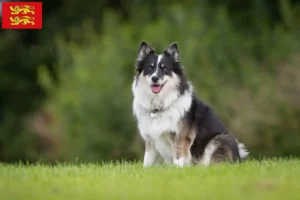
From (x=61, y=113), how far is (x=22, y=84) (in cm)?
789

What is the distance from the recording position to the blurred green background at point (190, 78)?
22.8 metres

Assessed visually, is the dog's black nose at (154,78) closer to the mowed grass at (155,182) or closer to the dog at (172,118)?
the dog at (172,118)

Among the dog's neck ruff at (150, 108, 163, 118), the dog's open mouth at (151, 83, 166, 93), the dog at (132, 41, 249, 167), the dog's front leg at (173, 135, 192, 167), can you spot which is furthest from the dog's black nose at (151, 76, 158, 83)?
the dog's front leg at (173, 135, 192, 167)

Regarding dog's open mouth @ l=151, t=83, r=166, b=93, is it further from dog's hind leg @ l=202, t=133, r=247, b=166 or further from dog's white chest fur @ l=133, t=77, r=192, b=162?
dog's hind leg @ l=202, t=133, r=247, b=166

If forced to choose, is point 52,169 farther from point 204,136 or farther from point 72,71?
point 72,71

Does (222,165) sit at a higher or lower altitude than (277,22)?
lower

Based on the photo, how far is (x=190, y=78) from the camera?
24016mm

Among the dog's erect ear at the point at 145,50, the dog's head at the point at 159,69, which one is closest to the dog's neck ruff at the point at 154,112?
the dog's head at the point at 159,69

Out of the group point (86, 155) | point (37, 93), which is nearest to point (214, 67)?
point (86, 155)

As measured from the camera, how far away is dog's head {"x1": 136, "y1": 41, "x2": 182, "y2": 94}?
11648 millimetres

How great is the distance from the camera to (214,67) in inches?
974

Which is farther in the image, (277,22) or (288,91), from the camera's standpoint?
(277,22)

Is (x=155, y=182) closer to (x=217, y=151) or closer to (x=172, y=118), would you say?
(x=172, y=118)

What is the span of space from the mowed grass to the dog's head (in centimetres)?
134
